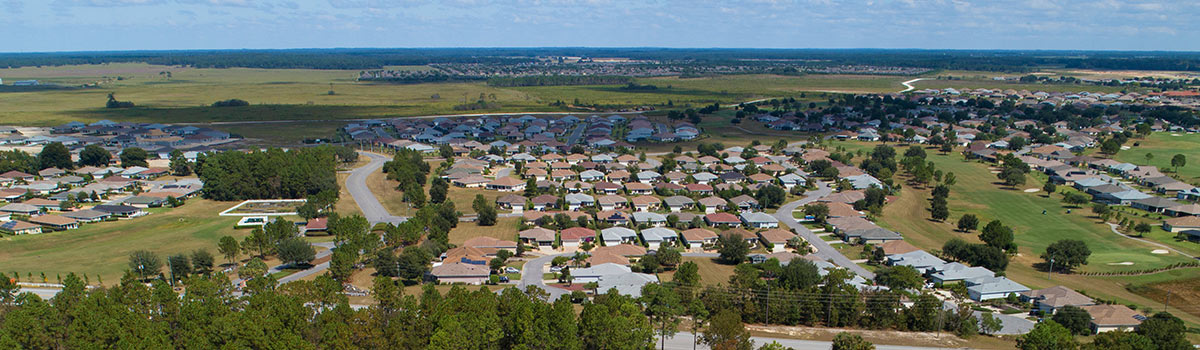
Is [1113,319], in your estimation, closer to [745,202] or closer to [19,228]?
[745,202]

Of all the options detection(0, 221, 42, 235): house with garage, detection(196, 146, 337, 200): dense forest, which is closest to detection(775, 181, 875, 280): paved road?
detection(196, 146, 337, 200): dense forest

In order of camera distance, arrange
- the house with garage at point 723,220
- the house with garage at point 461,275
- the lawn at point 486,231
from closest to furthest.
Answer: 1. the house with garage at point 461,275
2. the lawn at point 486,231
3. the house with garage at point 723,220

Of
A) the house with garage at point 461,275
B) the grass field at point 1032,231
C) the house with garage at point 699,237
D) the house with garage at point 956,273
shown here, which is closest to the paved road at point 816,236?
the house with garage at point 956,273

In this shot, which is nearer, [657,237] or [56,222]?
[657,237]

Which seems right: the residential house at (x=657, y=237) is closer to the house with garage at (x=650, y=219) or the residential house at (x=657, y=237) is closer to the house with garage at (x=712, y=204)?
the house with garage at (x=650, y=219)

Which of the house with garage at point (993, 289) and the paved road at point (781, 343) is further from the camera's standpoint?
the house with garage at point (993, 289)

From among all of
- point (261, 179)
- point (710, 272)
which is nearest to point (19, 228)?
point (261, 179)

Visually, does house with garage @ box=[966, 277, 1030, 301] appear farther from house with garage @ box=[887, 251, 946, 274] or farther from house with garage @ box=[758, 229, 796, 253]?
house with garage @ box=[758, 229, 796, 253]
